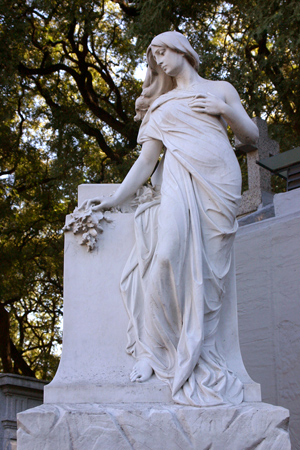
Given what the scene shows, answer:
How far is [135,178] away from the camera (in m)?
5.08

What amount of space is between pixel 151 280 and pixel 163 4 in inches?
281

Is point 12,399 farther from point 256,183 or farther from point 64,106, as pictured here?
point 64,106

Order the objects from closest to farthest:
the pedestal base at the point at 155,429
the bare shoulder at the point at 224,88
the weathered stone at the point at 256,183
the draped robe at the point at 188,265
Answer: the pedestal base at the point at 155,429 < the draped robe at the point at 188,265 < the bare shoulder at the point at 224,88 < the weathered stone at the point at 256,183

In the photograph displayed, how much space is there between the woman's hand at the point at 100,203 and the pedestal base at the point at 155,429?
1.46 metres

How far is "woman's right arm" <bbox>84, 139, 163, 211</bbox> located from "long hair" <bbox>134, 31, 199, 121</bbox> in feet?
1.39

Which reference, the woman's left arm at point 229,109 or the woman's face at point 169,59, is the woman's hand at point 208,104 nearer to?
the woman's left arm at point 229,109

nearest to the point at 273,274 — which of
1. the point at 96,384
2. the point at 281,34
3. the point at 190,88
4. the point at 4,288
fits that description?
the point at 190,88

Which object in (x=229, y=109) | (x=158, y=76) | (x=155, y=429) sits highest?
(x=158, y=76)

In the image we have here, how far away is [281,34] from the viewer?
31.7 ft

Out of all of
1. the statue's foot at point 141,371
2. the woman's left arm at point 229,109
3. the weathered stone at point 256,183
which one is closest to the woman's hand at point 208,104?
the woman's left arm at point 229,109

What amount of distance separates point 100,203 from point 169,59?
48.2 inches

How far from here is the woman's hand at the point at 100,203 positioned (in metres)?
4.96

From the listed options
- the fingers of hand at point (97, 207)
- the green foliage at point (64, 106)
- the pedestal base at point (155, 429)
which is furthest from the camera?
the green foliage at point (64, 106)

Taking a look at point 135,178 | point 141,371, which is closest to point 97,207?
point 135,178
